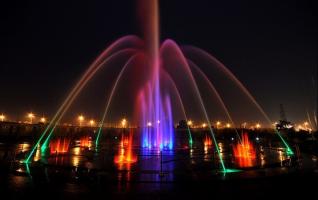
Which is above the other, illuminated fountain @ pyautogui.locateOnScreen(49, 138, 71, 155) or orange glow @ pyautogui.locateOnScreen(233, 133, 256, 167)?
illuminated fountain @ pyautogui.locateOnScreen(49, 138, 71, 155)

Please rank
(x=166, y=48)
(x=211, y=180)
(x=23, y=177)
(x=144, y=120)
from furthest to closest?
(x=144, y=120) < (x=166, y=48) < (x=23, y=177) < (x=211, y=180)

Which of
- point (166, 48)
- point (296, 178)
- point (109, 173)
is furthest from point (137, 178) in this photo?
point (166, 48)

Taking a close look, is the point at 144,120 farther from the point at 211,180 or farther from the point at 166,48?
the point at 211,180

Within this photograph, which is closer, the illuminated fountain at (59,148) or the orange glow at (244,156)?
the orange glow at (244,156)

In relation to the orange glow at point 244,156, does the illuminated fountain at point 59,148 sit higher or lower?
higher

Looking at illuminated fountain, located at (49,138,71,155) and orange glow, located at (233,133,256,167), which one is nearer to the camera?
orange glow, located at (233,133,256,167)

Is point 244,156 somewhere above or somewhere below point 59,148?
below

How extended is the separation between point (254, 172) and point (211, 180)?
153 inches

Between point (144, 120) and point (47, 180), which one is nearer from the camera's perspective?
point (47, 180)

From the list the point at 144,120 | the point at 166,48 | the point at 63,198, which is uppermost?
the point at 166,48

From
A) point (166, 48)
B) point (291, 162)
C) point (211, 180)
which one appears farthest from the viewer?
point (166, 48)

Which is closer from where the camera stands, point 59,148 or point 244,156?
point 244,156

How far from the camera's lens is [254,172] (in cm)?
1488

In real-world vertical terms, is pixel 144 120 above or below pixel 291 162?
above
